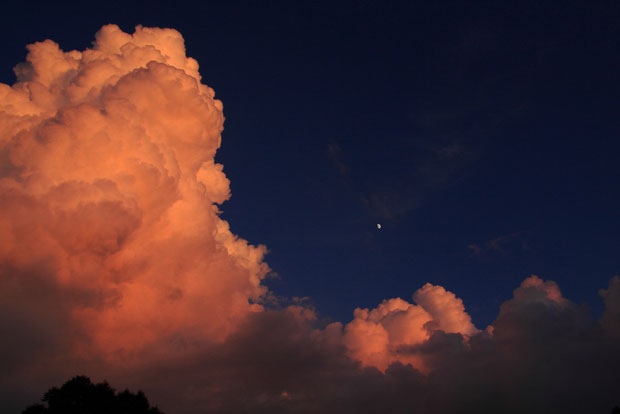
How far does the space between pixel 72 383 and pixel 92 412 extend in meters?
5.77

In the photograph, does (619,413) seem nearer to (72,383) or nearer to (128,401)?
(128,401)

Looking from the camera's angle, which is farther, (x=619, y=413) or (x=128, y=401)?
(x=619, y=413)

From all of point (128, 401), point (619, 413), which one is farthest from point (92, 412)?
point (619, 413)

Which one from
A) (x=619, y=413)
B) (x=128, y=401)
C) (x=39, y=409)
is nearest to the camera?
(x=39, y=409)

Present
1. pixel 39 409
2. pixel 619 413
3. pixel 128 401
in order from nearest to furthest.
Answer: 1. pixel 39 409
2. pixel 128 401
3. pixel 619 413

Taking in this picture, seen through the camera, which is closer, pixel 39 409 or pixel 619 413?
pixel 39 409

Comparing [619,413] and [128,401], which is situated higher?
[619,413]

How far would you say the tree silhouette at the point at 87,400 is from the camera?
7950 centimetres

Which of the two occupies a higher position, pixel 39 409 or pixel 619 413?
pixel 619 413

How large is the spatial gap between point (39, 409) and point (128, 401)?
13250mm

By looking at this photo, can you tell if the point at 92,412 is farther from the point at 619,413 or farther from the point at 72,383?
the point at 619,413

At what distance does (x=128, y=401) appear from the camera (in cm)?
8506

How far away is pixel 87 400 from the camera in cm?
8194

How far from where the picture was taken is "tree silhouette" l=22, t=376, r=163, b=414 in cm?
7950
